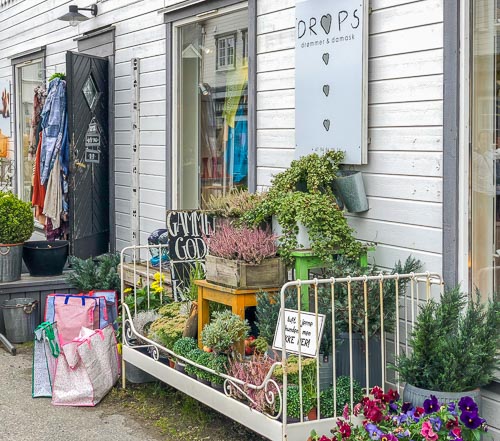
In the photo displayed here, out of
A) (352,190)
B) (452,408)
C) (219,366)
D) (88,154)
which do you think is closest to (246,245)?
(219,366)

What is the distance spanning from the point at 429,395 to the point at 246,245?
1379mm

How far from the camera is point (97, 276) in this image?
26.1 ft

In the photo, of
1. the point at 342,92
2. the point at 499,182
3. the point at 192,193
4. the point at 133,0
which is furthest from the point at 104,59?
the point at 499,182

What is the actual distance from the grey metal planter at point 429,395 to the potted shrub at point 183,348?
1.52 m

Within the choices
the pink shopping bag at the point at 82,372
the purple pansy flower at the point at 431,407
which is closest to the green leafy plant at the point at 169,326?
the pink shopping bag at the point at 82,372

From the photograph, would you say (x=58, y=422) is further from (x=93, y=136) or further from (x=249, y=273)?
(x=93, y=136)

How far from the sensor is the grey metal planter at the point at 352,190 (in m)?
5.47

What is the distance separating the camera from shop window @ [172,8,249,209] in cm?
726

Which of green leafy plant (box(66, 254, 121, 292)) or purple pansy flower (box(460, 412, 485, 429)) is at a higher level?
green leafy plant (box(66, 254, 121, 292))

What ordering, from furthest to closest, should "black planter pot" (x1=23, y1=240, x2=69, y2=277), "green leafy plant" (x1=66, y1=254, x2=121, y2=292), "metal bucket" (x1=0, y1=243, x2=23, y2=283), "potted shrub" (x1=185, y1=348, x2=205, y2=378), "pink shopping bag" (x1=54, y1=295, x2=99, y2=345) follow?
"black planter pot" (x1=23, y1=240, x2=69, y2=277), "metal bucket" (x1=0, y1=243, x2=23, y2=283), "green leafy plant" (x1=66, y1=254, x2=121, y2=292), "pink shopping bag" (x1=54, y1=295, x2=99, y2=345), "potted shrub" (x1=185, y1=348, x2=205, y2=378)

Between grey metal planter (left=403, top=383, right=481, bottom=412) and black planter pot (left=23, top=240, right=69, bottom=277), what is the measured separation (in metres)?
4.87

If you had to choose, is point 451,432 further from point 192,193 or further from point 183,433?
point 192,193

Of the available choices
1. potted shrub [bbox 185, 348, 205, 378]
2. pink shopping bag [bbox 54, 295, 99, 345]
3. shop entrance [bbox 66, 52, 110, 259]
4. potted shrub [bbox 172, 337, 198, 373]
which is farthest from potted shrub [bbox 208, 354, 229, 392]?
shop entrance [bbox 66, 52, 110, 259]

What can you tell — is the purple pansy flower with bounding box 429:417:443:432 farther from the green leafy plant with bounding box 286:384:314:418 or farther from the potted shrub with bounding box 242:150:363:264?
the potted shrub with bounding box 242:150:363:264
